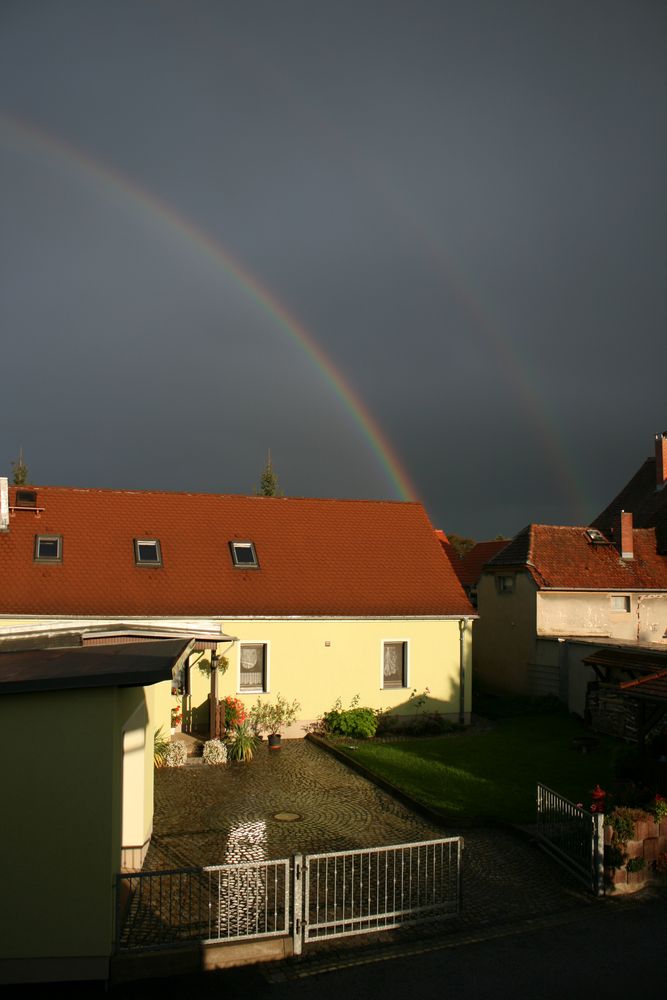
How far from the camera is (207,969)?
29.0ft

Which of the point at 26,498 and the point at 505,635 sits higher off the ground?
the point at 26,498

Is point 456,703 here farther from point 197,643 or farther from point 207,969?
point 207,969

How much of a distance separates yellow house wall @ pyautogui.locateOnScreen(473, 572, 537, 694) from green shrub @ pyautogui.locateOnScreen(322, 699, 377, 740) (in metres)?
8.82

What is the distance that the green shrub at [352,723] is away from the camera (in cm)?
2203

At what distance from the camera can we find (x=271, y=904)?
34.6 feet

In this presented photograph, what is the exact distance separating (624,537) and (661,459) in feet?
28.1

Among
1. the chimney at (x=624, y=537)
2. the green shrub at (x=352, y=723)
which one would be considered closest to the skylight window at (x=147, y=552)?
the green shrub at (x=352, y=723)

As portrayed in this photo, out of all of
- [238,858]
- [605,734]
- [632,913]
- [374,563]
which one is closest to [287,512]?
[374,563]

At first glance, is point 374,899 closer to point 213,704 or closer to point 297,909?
point 297,909

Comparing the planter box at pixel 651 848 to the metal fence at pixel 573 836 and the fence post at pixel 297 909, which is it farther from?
the fence post at pixel 297 909

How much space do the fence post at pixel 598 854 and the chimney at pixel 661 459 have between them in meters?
30.0

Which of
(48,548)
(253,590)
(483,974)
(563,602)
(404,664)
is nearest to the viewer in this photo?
(483,974)

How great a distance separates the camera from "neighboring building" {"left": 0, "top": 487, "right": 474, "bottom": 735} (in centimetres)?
2183

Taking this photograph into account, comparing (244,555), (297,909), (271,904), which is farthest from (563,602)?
(297,909)
